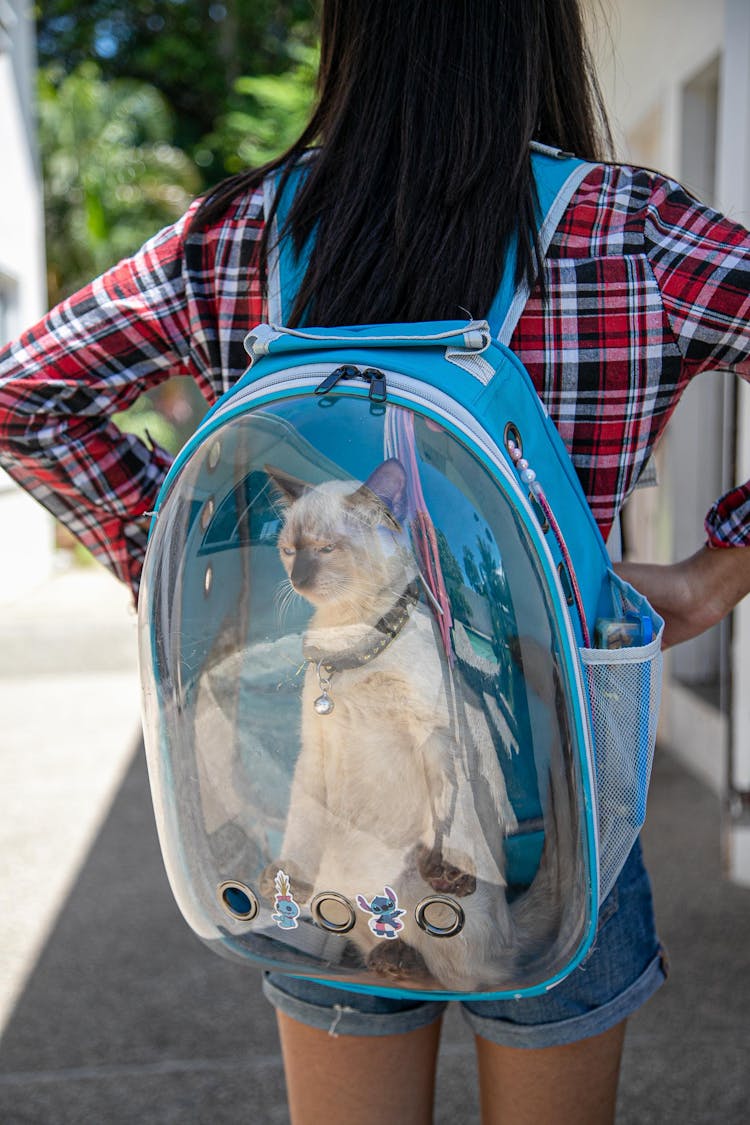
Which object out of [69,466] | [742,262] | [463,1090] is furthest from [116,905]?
[742,262]

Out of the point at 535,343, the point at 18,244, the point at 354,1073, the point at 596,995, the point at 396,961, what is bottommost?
the point at 18,244

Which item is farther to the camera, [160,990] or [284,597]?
[160,990]

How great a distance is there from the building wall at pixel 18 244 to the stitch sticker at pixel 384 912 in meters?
8.78

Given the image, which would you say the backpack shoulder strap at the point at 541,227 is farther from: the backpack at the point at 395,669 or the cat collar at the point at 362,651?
the cat collar at the point at 362,651

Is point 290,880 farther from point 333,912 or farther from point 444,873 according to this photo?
point 444,873

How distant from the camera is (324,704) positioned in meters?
0.99

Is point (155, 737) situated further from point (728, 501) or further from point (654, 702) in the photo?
point (728, 501)

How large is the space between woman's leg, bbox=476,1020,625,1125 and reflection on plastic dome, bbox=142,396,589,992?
206mm

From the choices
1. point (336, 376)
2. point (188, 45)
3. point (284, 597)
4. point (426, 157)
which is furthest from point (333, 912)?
point (188, 45)

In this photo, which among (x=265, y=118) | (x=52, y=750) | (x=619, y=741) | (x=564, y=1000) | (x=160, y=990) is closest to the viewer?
(x=619, y=741)

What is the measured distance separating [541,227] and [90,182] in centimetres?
1474

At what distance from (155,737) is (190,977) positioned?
87.7 inches

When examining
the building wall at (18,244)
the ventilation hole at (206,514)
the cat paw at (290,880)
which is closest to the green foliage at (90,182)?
the building wall at (18,244)

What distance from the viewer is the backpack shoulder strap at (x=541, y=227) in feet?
3.51
